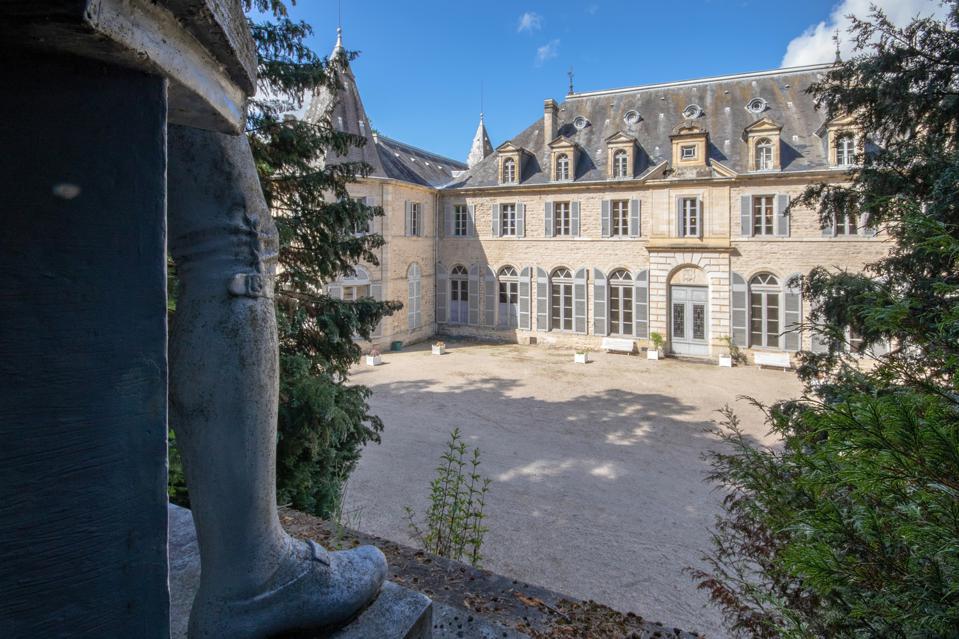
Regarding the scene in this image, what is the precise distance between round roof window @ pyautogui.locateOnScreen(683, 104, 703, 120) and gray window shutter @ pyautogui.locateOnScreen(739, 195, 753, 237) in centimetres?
429

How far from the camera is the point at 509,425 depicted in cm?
1070

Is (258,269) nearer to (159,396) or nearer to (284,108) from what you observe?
(159,396)

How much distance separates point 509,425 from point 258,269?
32.3 feet

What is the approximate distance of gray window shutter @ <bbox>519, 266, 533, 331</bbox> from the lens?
20.1m

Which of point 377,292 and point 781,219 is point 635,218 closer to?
point 781,219

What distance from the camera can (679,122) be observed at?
1931 centimetres

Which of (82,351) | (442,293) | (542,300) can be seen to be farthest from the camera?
(442,293)

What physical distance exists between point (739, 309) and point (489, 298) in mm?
8463

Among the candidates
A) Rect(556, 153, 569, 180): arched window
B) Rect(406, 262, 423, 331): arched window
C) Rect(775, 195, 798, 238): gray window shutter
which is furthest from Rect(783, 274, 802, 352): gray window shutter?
Rect(406, 262, 423, 331): arched window

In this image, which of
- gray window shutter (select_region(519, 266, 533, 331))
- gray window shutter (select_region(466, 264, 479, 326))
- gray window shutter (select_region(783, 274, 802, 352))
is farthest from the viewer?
gray window shutter (select_region(466, 264, 479, 326))

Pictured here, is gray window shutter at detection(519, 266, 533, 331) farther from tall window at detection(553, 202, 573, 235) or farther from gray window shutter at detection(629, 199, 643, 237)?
gray window shutter at detection(629, 199, 643, 237)

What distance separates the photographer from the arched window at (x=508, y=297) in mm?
20359

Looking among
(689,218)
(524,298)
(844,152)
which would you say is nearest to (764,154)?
(844,152)

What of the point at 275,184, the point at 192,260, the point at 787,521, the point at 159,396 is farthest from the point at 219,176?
the point at 275,184
